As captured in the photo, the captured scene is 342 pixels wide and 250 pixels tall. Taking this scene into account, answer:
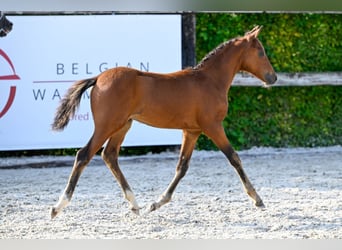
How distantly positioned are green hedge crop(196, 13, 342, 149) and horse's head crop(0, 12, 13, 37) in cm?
283

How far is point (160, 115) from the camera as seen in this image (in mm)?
6453

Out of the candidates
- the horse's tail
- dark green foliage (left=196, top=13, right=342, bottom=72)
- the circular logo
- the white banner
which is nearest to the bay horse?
the horse's tail

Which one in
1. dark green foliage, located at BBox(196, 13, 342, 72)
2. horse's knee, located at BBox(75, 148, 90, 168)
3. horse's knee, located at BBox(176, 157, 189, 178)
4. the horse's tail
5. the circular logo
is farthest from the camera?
dark green foliage, located at BBox(196, 13, 342, 72)

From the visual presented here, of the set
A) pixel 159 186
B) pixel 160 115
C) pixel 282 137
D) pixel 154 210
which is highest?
pixel 160 115

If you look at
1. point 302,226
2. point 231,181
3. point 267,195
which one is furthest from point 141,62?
point 302,226

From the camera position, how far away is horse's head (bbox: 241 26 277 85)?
6916 millimetres

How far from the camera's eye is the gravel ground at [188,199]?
5.86 m

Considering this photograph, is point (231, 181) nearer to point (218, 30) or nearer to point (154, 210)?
point (154, 210)

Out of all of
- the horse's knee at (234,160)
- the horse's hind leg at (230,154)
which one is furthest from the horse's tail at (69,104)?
the horse's knee at (234,160)

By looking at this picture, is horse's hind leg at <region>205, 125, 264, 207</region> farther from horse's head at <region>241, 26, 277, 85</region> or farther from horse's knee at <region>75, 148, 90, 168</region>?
horse's knee at <region>75, 148, 90, 168</region>

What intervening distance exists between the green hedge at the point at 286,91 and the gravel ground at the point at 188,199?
31 centimetres

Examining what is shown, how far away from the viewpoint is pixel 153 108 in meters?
6.41

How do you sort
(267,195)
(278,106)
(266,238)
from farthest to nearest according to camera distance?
(278,106)
(267,195)
(266,238)

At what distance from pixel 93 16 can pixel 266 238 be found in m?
5.88
